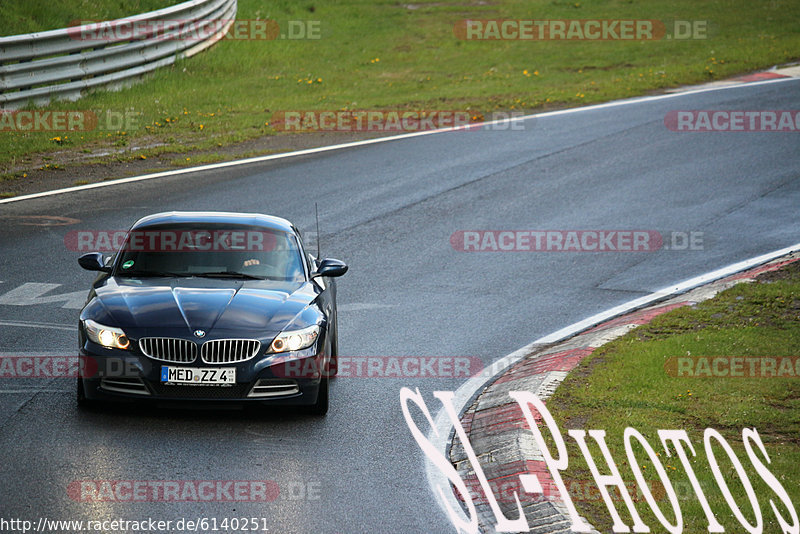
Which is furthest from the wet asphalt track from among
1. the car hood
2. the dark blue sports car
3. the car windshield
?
the car windshield

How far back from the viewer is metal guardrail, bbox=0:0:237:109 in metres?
19.9

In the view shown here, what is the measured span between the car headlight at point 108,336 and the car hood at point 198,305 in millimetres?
54

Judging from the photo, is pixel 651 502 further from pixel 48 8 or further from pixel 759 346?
pixel 48 8

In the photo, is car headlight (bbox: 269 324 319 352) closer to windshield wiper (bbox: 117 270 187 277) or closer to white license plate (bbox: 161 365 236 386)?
white license plate (bbox: 161 365 236 386)

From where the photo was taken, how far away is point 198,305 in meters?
8.53

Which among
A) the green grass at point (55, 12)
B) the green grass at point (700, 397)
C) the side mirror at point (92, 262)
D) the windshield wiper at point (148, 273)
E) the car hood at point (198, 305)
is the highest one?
the green grass at point (55, 12)

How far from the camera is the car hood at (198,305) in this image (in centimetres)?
827

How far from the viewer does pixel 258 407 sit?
27.4 ft

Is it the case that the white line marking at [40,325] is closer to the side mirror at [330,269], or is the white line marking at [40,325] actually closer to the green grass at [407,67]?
the side mirror at [330,269]

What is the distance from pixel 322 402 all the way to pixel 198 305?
127 cm

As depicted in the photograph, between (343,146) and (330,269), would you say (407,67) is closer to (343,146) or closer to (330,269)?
(343,146)

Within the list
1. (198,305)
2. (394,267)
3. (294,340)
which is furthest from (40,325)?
(394,267)

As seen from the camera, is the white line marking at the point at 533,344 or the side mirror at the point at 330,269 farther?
the side mirror at the point at 330,269

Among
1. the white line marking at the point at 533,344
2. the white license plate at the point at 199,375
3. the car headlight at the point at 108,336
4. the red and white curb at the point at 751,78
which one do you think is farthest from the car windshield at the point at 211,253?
the red and white curb at the point at 751,78
